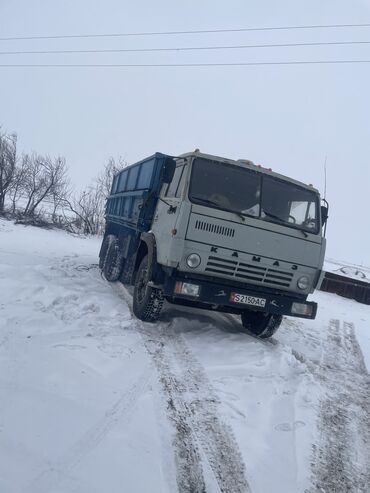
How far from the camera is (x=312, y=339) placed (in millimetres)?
7508

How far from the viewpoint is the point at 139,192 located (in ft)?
24.8

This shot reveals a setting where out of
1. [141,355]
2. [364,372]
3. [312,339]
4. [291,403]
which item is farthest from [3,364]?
[312,339]

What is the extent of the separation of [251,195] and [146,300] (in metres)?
2.21

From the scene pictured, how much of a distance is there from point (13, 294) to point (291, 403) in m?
4.41

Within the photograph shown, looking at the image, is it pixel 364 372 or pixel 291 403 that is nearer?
pixel 291 403

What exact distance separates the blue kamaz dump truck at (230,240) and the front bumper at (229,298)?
14 millimetres

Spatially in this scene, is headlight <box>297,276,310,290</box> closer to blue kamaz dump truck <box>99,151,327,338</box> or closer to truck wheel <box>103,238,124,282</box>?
blue kamaz dump truck <box>99,151,327,338</box>

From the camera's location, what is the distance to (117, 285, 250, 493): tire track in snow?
2834 millimetres

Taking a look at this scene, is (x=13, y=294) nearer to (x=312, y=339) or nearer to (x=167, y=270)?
(x=167, y=270)

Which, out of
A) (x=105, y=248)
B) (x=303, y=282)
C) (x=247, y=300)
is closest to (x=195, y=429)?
(x=247, y=300)

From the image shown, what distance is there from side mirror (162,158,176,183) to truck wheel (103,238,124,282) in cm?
282

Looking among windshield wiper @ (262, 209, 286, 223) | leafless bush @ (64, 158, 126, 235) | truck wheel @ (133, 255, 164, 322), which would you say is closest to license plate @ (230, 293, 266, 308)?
truck wheel @ (133, 255, 164, 322)

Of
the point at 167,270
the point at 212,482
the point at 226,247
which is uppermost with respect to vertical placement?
Result: the point at 226,247

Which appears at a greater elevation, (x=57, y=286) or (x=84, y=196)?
(x=84, y=196)
